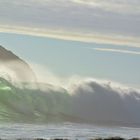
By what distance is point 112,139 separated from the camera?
129500 mm

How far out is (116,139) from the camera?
13112 cm

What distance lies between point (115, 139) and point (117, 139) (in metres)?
0.34

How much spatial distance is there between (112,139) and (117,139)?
1876 mm

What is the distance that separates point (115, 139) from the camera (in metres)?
131

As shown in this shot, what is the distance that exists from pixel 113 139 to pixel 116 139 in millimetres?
730

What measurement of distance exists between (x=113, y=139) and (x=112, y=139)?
115cm

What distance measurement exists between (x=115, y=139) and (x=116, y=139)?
168 mm

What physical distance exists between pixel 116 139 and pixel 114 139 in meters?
0.43

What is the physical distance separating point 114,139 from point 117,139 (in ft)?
1.89

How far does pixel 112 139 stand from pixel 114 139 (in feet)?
4.72

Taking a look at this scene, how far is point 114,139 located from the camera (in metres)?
131

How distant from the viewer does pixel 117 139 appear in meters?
131

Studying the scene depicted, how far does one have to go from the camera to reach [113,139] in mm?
130625
